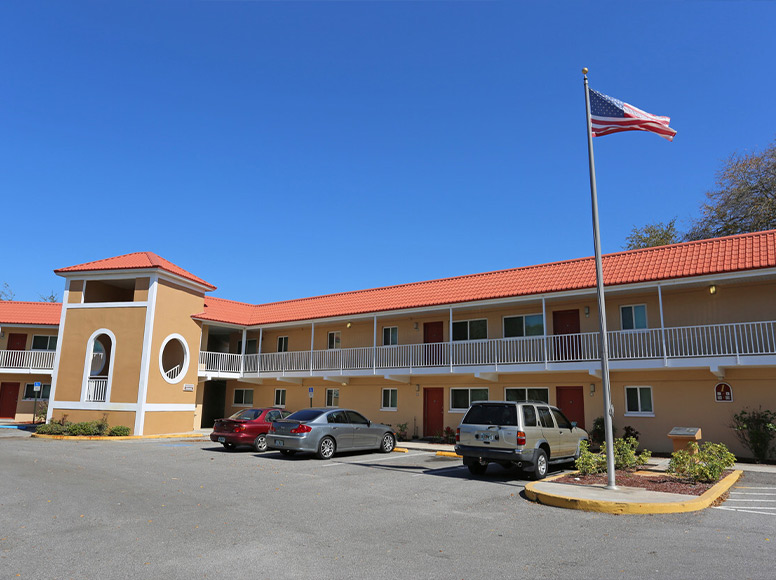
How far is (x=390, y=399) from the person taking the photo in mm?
26062

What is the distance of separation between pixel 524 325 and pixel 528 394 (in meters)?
2.66

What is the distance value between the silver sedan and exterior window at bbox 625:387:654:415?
352 inches

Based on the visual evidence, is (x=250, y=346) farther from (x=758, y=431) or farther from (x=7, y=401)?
(x=758, y=431)

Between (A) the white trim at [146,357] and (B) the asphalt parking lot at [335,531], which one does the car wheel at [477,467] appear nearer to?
(B) the asphalt parking lot at [335,531]

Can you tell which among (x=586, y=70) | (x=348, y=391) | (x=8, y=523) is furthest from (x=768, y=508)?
(x=348, y=391)

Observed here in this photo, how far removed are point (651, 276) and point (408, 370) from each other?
32.2 ft

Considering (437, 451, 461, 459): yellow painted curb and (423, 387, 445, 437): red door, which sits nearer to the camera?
(437, 451, 461, 459): yellow painted curb

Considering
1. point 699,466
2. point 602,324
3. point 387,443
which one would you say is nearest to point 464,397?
point 387,443

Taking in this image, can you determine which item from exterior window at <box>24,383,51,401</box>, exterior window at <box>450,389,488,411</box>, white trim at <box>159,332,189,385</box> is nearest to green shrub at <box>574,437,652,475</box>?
exterior window at <box>450,389,488,411</box>

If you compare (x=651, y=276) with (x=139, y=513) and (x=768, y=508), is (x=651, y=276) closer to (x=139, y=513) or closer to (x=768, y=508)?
(x=768, y=508)

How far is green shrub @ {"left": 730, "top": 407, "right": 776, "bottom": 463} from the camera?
645 inches

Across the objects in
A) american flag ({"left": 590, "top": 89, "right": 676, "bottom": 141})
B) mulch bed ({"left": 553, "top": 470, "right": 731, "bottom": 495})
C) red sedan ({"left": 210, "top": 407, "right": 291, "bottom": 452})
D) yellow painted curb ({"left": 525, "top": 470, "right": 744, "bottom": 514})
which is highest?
american flag ({"left": 590, "top": 89, "right": 676, "bottom": 141})

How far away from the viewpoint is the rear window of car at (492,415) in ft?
42.1

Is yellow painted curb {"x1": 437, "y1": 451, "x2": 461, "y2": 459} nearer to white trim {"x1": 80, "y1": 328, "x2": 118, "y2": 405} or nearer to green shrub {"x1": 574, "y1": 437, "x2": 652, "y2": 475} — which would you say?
green shrub {"x1": 574, "y1": 437, "x2": 652, "y2": 475}
